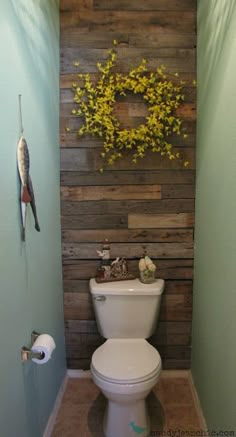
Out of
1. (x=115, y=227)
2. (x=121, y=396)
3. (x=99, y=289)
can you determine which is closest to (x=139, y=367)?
(x=121, y=396)

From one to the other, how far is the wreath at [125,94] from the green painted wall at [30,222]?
0.69 ft

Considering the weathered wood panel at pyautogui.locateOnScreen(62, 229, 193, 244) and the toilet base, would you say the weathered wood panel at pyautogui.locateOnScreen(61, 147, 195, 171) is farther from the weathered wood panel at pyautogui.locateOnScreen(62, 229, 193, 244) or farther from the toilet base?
the toilet base

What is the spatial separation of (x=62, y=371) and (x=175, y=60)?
2.15 meters

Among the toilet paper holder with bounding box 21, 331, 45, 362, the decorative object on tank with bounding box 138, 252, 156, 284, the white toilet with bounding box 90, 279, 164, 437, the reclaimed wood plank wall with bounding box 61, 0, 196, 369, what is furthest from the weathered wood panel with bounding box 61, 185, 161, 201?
the toilet paper holder with bounding box 21, 331, 45, 362

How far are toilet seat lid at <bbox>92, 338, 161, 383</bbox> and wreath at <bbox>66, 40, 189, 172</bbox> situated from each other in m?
1.14

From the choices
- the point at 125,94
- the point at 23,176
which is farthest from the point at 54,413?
the point at 125,94

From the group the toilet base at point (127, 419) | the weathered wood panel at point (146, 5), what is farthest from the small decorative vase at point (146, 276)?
the weathered wood panel at point (146, 5)

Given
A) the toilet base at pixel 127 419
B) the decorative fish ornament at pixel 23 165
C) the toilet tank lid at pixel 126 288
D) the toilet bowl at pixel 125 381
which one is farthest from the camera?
the toilet tank lid at pixel 126 288

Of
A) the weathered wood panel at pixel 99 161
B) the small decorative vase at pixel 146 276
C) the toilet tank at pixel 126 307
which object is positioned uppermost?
the weathered wood panel at pixel 99 161

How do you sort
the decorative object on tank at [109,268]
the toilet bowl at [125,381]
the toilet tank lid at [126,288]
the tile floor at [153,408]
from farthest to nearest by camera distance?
the decorative object on tank at [109,268] < the toilet tank lid at [126,288] < the tile floor at [153,408] < the toilet bowl at [125,381]

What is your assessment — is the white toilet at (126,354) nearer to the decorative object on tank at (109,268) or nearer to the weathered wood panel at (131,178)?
the decorative object on tank at (109,268)

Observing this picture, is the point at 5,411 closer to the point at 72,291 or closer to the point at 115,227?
the point at 72,291

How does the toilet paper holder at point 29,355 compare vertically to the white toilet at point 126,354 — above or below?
above

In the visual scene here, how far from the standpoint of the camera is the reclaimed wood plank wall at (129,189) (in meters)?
1.93
